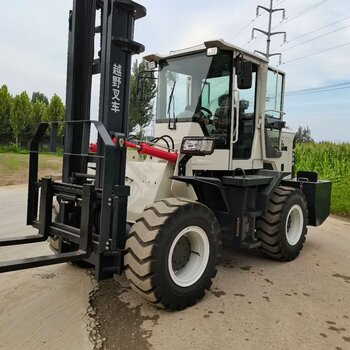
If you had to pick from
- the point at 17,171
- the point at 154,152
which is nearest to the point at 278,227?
the point at 154,152

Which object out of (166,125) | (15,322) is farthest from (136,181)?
(15,322)

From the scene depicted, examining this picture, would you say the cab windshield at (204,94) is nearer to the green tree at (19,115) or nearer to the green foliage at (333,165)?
the green foliage at (333,165)

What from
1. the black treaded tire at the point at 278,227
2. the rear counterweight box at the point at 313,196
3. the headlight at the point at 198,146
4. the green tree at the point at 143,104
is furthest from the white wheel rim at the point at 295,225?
the green tree at the point at 143,104

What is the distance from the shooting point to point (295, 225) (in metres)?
5.58

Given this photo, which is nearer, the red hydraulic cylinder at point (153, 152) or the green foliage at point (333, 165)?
the red hydraulic cylinder at point (153, 152)

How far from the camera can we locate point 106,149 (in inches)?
118

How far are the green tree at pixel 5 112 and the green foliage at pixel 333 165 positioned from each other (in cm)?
3215

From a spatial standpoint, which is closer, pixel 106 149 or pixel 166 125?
pixel 106 149

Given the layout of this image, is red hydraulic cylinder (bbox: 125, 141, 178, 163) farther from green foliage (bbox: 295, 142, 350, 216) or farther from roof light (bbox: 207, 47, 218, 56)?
green foliage (bbox: 295, 142, 350, 216)

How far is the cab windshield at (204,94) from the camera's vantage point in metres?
4.63

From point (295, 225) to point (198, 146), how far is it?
8.65 feet

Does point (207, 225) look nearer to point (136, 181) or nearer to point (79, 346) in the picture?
point (136, 181)

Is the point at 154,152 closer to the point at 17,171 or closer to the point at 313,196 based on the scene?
the point at 313,196

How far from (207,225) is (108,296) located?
48.7 inches
